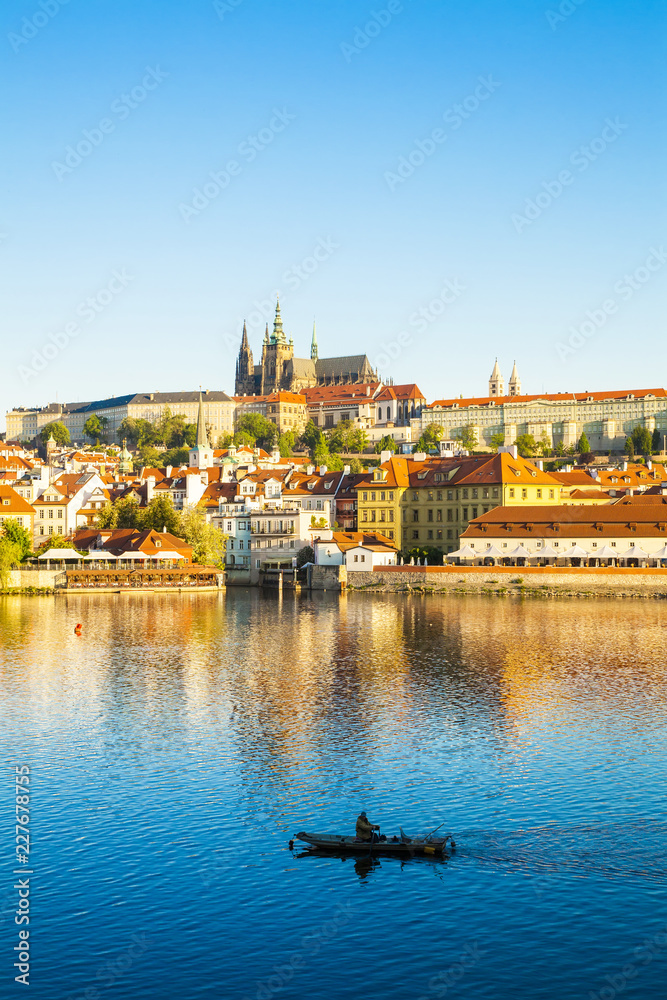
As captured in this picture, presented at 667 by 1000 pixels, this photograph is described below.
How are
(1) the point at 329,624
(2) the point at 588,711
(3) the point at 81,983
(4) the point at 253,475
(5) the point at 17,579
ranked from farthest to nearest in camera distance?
(4) the point at 253,475, (5) the point at 17,579, (1) the point at 329,624, (2) the point at 588,711, (3) the point at 81,983

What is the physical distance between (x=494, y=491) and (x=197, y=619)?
36.0m

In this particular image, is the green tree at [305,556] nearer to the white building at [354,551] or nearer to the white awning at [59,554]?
the white building at [354,551]

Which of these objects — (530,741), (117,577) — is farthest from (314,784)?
(117,577)

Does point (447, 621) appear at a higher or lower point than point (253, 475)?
lower

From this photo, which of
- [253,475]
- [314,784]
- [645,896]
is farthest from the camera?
[253,475]

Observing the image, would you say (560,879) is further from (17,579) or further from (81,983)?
(17,579)

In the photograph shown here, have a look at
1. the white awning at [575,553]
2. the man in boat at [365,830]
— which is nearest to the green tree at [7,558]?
the white awning at [575,553]

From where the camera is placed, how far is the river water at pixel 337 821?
61.7 ft

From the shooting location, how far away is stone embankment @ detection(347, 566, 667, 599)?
263ft

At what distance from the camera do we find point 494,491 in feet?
314

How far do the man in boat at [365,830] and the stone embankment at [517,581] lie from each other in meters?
58.9

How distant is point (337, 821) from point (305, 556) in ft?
236

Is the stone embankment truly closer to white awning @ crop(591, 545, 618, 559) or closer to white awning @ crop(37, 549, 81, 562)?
white awning @ crop(591, 545, 618, 559)

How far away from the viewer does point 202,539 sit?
9781 cm
